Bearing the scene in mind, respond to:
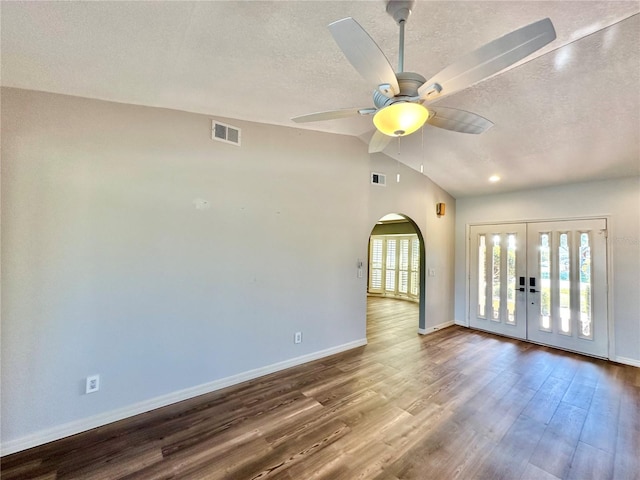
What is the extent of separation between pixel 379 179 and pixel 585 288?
351 cm

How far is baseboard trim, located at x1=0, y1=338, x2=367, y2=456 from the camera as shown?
6.32 feet

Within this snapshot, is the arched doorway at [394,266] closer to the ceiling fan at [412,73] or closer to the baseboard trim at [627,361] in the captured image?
the baseboard trim at [627,361]

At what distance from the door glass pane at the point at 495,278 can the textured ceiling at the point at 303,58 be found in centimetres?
223

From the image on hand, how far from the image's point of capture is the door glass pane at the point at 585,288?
3.94 m

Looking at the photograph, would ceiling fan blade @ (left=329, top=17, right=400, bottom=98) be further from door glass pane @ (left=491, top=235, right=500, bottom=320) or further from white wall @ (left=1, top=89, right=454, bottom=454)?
door glass pane @ (left=491, top=235, right=500, bottom=320)

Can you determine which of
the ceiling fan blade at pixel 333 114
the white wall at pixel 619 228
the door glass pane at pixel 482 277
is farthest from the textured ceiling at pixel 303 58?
the door glass pane at pixel 482 277

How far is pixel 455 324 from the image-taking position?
5.42 meters

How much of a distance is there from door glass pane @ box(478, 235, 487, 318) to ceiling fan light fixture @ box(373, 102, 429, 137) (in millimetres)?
4556

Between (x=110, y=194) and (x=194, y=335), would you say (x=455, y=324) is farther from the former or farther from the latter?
(x=110, y=194)

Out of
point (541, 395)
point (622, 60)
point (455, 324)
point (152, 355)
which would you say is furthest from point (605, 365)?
point (152, 355)

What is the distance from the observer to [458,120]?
5.67 ft

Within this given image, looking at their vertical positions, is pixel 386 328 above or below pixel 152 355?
below

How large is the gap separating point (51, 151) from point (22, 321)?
1.27 m

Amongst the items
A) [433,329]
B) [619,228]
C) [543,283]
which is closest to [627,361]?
[543,283]
